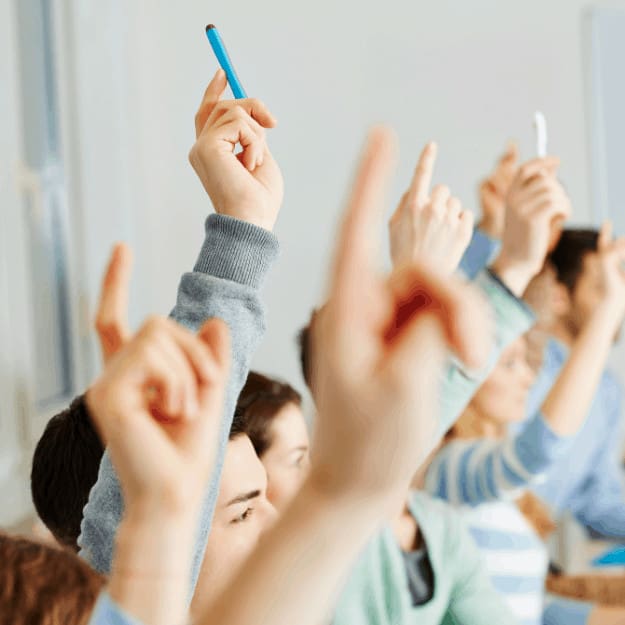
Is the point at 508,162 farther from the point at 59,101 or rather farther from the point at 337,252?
the point at 337,252

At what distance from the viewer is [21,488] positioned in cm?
128

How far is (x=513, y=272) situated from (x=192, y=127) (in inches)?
39.1

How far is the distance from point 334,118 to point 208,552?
1.35 meters

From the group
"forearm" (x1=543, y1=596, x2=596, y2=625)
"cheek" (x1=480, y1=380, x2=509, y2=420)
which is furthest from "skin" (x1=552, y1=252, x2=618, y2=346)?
"forearm" (x1=543, y1=596, x2=596, y2=625)

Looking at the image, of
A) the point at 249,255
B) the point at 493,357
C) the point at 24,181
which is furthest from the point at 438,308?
the point at 24,181

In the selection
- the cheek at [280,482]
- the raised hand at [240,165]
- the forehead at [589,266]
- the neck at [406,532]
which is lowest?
the neck at [406,532]

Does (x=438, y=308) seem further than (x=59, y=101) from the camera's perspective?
No

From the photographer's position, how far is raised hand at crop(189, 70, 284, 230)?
1.67ft

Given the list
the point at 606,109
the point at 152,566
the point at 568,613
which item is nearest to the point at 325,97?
the point at 606,109

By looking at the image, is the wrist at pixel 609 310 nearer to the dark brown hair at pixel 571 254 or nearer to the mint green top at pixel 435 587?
the mint green top at pixel 435 587

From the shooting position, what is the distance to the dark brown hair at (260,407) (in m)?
0.84

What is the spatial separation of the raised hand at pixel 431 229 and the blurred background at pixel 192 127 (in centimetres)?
77

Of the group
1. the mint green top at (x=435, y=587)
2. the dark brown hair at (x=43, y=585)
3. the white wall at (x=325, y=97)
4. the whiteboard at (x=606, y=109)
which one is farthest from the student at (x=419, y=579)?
the whiteboard at (x=606, y=109)

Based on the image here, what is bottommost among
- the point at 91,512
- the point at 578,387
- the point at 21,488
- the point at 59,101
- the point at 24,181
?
the point at 21,488
